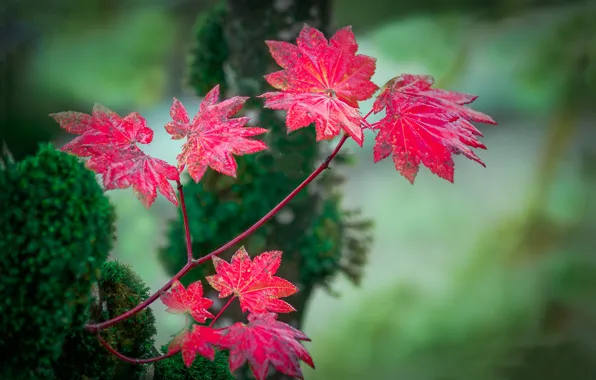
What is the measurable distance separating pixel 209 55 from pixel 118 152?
2.53 feet

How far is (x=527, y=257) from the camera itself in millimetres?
2062

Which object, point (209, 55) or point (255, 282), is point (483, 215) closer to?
point (209, 55)

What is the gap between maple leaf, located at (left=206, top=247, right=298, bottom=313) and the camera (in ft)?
2.07

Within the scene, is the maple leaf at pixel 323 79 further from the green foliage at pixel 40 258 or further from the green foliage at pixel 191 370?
the green foliage at pixel 191 370

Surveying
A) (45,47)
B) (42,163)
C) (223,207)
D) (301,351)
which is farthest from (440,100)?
(45,47)

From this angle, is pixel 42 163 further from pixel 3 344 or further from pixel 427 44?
pixel 427 44

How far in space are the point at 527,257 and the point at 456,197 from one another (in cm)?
39

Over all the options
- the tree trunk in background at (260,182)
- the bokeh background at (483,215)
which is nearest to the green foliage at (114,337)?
the tree trunk in background at (260,182)

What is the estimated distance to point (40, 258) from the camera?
1.64 feet

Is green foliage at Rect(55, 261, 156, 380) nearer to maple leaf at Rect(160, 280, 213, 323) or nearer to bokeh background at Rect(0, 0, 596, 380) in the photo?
maple leaf at Rect(160, 280, 213, 323)

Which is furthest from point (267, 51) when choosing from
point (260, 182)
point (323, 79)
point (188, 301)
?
point (188, 301)

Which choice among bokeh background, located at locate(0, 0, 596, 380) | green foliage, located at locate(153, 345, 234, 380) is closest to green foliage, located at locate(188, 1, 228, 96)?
bokeh background, located at locate(0, 0, 596, 380)

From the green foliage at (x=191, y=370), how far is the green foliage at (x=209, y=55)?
760 mm

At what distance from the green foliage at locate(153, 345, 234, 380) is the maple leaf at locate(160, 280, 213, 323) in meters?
0.14
